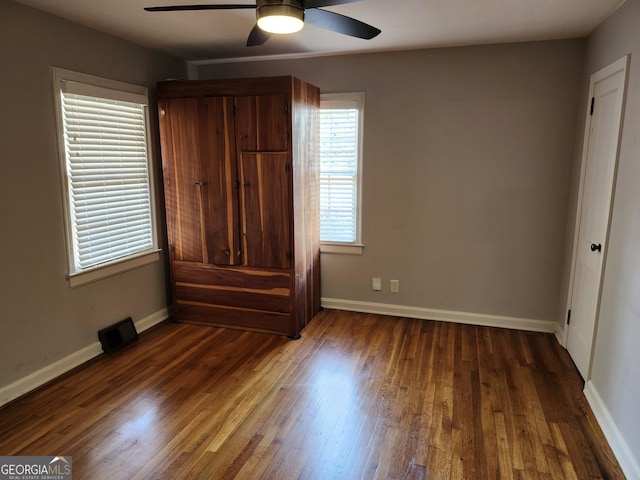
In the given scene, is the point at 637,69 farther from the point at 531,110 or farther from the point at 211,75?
the point at 211,75

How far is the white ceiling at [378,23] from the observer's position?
262cm

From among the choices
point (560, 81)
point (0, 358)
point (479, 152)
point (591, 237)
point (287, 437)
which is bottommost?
point (287, 437)

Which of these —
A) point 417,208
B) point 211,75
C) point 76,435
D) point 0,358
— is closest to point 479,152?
point 417,208

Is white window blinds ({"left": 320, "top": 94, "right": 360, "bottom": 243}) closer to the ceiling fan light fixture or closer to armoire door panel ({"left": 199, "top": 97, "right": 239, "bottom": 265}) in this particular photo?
armoire door panel ({"left": 199, "top": 97, "right": 239, "bottom": 265})

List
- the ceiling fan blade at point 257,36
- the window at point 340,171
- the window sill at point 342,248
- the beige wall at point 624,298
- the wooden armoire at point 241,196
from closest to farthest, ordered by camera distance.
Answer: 1. the beige wall at point 624,298
2. the ceiling fan blade at point 257,36
3. the wooden armoire at point 241,196
4. the window at point 340,171
5. the window sill at point 342,248

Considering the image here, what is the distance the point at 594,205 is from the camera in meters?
2.92

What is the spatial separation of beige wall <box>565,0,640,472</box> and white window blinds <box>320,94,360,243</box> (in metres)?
1.99

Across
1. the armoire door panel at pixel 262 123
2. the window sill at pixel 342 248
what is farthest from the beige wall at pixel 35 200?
the window sill at pixel 342 248

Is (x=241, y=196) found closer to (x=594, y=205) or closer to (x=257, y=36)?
(x=257, y=36)

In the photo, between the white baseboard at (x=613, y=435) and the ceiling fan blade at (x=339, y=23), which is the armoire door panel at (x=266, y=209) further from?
the white baseboard at (x=613, y=435)

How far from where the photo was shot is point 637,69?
2.32 metres

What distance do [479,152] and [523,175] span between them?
0.40 meters

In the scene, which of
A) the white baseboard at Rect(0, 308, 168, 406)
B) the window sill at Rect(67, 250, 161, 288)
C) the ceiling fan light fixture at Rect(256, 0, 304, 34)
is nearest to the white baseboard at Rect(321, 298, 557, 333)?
the window sill at Rect(67, 250, 161, 288)

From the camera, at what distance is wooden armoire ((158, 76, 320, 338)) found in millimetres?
3455
